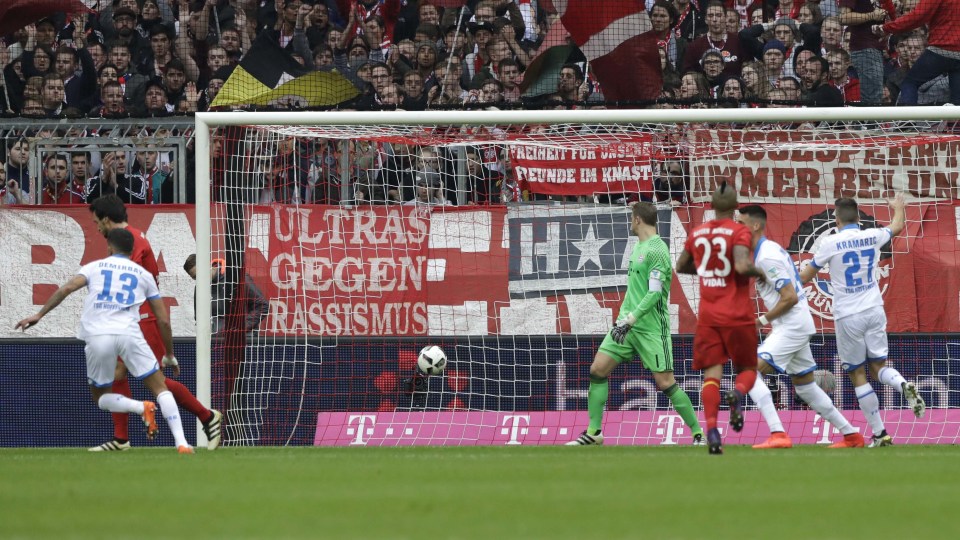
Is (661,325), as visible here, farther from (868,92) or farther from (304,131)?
(868,92)

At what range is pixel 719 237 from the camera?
32.7 ft

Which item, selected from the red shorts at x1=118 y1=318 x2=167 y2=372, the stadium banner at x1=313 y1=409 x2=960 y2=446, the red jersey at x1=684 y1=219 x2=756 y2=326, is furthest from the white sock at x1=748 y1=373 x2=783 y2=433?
the red shorts at x1=118 y1=318 x2=167 y2=372

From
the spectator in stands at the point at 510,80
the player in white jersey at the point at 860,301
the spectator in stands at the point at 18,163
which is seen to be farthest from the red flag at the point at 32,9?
the player in white jersey at the point at 860,301

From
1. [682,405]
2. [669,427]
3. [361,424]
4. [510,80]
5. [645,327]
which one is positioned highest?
[510,80]

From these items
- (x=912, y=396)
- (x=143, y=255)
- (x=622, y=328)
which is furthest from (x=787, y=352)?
(x=143, y=255)

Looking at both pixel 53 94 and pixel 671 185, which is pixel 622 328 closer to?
pixel 671 185

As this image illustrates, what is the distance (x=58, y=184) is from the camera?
14.4 metres

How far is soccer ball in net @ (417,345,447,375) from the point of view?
1348 centimetres

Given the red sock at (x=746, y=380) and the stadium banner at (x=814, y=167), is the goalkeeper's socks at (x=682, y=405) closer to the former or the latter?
the red sock at (x=746, y=380)

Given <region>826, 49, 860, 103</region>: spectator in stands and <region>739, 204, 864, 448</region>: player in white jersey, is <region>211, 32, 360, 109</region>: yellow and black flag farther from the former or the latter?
<region>739, 204, 864, 448</region>: player in white jersey

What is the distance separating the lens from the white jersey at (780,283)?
1080cm

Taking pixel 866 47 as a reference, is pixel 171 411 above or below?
below

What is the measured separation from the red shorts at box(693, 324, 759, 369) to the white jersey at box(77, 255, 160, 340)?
414 centimetres

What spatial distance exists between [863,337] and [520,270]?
3625mm
